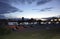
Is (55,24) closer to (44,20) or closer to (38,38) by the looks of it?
(44,20)

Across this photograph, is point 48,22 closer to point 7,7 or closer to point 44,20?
point 44,20

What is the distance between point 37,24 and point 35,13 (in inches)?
11.2

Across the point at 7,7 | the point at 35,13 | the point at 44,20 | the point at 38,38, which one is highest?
the point at 7,7

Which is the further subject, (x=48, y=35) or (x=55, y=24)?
(x=48, y=35)

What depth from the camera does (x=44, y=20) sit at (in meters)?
2.57

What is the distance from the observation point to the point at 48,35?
8.82ft

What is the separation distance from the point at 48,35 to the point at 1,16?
4.08ft

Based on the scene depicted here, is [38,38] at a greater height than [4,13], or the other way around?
[4,13]

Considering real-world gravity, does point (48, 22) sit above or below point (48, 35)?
above

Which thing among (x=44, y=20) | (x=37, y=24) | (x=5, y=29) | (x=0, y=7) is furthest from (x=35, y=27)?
(x=0, y=7)

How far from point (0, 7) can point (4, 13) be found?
20 cm

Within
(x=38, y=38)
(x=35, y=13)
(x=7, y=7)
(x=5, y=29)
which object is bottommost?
(x=38, y=38)

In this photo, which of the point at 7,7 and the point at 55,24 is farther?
the point at 7,7

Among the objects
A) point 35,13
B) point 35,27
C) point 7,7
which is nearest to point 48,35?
point 35,27
